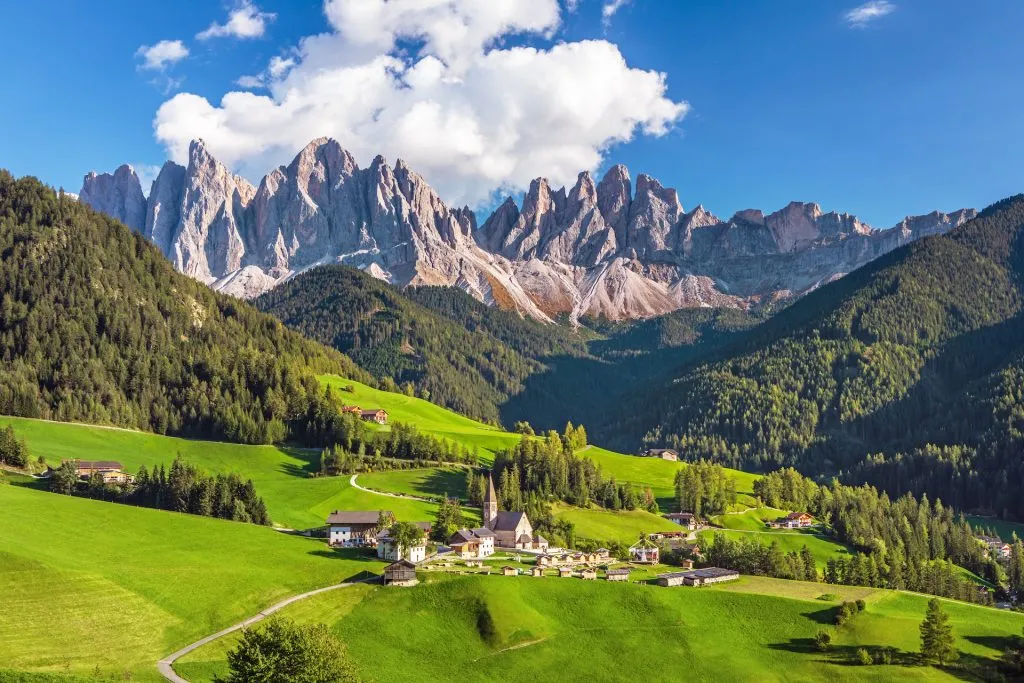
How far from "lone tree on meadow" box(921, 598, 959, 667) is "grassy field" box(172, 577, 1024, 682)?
2258 mm

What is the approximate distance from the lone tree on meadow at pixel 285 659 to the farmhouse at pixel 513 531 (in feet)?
220

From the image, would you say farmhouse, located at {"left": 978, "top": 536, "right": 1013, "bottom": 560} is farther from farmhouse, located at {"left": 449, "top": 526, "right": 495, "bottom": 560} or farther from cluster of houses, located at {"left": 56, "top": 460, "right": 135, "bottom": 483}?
cluster of houses, located at {"left": 56, "top": 460, "right": 135, "bottom": 483}

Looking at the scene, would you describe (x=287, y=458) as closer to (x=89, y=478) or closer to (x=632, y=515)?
(x=89, y=478)

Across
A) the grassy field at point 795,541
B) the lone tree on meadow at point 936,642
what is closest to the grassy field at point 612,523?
the grassy field at point 795,541

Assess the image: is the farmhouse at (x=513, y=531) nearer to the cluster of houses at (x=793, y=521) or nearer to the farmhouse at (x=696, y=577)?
the farmhouse at (x=696, y=577)

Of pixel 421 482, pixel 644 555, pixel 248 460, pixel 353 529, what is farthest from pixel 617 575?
pixel 248 460

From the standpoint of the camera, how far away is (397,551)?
114000mm

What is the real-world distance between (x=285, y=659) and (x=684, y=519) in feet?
389

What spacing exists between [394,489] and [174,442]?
49.4 m

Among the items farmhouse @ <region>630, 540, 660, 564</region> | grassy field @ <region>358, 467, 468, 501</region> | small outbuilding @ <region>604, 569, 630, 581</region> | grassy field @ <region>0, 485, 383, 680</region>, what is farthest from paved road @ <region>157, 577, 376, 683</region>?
grassy field @ <region>358, 467, 468, 501</region>

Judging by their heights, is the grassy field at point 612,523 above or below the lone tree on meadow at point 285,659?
above

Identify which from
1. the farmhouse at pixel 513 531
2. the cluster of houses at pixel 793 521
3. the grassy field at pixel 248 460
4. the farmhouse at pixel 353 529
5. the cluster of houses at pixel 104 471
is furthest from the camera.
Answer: the cluster of houses at pixel 793 521

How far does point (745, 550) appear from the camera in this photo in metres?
133

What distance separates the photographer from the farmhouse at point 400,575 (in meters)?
102
